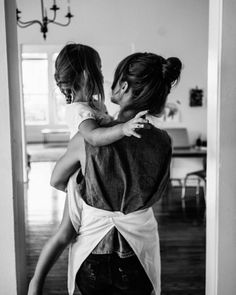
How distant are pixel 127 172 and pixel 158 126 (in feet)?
14.1

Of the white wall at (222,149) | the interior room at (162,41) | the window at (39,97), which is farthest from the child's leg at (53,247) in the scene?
the window at (39,97)

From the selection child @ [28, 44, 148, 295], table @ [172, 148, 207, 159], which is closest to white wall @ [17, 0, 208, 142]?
table @ [172, 148, 207, 159]

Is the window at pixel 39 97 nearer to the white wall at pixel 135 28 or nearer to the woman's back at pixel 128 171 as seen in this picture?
the white wall at pixel 135 28

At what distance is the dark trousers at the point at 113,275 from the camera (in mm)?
1150

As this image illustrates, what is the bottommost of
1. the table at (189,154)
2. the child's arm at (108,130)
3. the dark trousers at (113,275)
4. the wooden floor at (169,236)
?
the wooden floor at (169,236)

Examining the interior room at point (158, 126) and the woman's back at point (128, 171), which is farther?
the interior room at point (158, 126)

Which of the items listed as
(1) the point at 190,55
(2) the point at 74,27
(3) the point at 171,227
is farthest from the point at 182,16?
(3) the point at 171,227

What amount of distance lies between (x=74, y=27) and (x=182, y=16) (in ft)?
6.47

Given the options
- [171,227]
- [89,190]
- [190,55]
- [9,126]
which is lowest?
[171,227]

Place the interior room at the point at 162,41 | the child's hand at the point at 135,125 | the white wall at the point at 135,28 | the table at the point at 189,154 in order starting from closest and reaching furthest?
the child's hand at the point at 135,125 < the table at the point at 189,154 < the interior room at the point at 162,41 < the white wall at the point at 135,28

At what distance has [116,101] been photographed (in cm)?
114

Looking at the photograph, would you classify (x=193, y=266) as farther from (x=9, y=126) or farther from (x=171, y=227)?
(x=9, y=126)

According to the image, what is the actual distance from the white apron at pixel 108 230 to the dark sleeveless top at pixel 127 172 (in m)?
0.03

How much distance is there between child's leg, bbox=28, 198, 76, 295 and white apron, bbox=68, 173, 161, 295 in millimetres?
32
